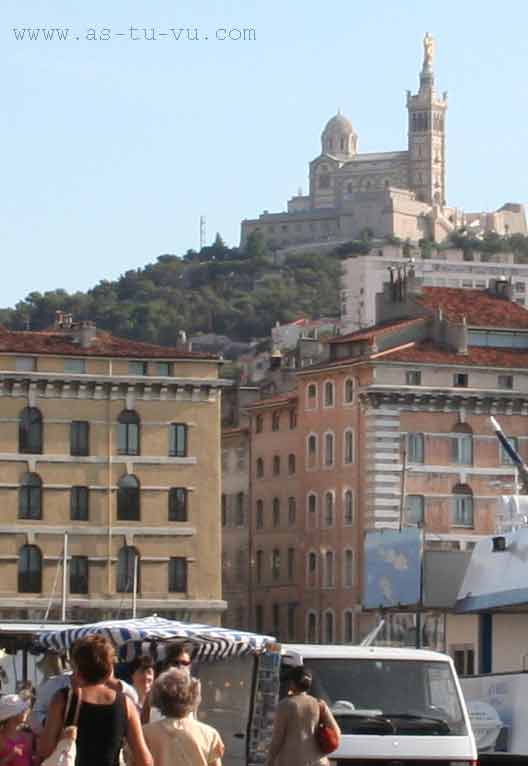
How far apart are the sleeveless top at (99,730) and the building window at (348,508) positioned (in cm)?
7585

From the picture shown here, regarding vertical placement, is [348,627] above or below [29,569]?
below

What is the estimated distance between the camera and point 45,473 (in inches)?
3487

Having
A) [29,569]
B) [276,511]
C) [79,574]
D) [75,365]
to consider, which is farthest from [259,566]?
[29,569]

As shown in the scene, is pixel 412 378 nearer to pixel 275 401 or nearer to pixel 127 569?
pixel 275 401

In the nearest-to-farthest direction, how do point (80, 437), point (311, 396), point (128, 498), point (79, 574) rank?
point (79, 574)
point (128, 498)
point (80, 437)
point (311, 396)

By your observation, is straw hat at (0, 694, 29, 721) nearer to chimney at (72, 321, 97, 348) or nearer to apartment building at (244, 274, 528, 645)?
apartment building at (244, 274, 528, 645)

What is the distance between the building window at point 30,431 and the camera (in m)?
88.6

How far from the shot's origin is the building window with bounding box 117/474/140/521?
89000 millimetres

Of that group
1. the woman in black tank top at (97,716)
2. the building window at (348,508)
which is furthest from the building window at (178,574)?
the woman in black tank top at (97,716)

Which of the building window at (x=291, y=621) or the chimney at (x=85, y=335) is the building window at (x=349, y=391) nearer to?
the building window at (x=291, y=621)

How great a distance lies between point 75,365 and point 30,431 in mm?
2831

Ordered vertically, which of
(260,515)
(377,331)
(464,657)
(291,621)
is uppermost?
(377,331)

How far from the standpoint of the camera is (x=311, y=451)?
96438 mm

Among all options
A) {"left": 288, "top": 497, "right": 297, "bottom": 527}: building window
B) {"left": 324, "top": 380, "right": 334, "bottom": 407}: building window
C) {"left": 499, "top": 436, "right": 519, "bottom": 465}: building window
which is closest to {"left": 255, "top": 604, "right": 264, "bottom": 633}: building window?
{"left": 288, "top": 497, "right": 297, "bottom": 527}: building window
